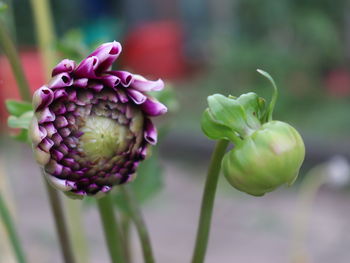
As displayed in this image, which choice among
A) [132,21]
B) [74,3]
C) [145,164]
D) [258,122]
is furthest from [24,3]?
[258,122]

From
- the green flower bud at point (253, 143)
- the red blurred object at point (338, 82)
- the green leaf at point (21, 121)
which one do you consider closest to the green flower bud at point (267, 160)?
the green flower bud at point (253, 143)

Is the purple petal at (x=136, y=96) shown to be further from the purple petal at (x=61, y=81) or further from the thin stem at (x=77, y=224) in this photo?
the thin stem at (x=77, y=224)

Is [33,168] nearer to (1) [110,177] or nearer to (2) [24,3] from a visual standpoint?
(2) [24,3]

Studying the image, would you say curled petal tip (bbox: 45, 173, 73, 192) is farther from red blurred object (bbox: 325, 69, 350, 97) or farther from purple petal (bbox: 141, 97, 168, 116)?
red blurred object (bbox: 325, 69, 350, 97)

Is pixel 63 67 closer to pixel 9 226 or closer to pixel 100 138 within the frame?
pixel 100 138

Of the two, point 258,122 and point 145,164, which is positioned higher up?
point 258,122

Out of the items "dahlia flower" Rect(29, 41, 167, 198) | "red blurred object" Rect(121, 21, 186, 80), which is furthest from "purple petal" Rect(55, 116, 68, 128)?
"red blurred object" Rect(121, 21, 186, 80)

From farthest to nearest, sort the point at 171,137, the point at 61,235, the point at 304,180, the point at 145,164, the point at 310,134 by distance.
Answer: the point at 171,137
the point at 310,134
the point at 304,180
the point at 145,164
the point at 61,235

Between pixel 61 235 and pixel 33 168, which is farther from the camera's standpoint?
pixel 33 168
